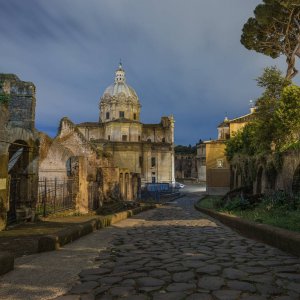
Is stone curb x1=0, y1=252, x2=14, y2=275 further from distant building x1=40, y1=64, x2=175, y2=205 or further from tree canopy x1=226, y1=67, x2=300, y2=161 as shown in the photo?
distant building x1=40, y1=64, x2=175, y2=205

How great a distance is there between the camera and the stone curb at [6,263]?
15.7 ft

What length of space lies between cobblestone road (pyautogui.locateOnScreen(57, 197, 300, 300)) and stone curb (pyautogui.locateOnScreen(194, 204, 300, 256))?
183 millimetres

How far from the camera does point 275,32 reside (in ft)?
86.6

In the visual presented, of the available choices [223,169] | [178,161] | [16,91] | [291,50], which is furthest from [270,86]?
[178,161]

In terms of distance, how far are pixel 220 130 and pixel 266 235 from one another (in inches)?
1973

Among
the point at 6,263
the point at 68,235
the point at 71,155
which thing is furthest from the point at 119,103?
the point at 6,263

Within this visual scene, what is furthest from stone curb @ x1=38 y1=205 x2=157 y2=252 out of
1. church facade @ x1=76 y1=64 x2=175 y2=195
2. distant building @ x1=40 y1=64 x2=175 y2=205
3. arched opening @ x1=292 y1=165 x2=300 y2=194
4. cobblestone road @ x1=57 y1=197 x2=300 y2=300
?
church facade @ x1=76 y1=64 x2=175 y2=195

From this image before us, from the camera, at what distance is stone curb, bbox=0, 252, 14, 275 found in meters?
4.78

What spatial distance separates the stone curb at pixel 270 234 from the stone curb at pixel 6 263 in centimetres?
426

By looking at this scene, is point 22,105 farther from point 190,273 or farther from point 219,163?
point 219,163

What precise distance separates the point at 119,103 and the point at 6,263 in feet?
201

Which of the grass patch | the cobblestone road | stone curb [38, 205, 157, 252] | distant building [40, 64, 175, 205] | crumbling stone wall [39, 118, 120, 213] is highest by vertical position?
distant building [40, 64, 175, 205]

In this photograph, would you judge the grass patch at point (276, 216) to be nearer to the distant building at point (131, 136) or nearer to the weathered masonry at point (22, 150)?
the weathered masonry at point (22, 150)

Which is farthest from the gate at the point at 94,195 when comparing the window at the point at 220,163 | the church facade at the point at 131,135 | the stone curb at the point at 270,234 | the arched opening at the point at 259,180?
the church facade at the point at 131,135
